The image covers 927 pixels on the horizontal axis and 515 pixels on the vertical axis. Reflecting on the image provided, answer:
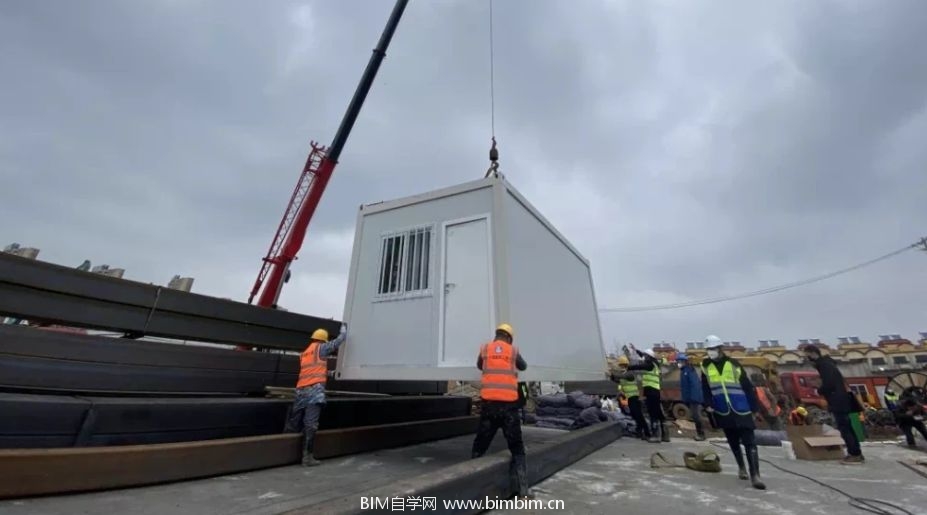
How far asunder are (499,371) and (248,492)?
8.56 ft

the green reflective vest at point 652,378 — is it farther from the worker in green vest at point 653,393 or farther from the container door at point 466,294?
the container door at point 466,294

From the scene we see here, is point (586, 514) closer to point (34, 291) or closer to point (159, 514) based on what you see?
point (159, 514)

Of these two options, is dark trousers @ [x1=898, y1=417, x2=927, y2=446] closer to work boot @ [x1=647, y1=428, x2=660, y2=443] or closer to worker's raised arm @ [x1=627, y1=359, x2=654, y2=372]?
work boot @ [x1=647, y1=428, x2=660, y2=443]

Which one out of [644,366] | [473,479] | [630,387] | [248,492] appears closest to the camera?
[473,479]

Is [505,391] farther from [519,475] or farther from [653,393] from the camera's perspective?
[653,393]

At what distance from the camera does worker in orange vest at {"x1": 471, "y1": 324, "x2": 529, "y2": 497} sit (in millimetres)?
3793

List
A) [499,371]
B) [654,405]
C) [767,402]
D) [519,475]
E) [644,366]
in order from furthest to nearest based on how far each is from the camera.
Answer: [767,402] → [654,405] → [644,366] → [519,475] → [499,371]

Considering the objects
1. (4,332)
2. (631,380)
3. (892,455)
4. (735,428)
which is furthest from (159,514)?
(892,455)

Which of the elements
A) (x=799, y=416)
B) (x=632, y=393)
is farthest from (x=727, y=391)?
(x=799, y=416)

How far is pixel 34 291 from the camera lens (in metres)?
4.33

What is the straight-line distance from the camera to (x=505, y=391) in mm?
3844

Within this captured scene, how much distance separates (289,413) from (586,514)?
396 centimetres

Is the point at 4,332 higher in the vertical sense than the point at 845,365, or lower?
lower

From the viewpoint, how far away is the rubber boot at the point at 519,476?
3.88m
